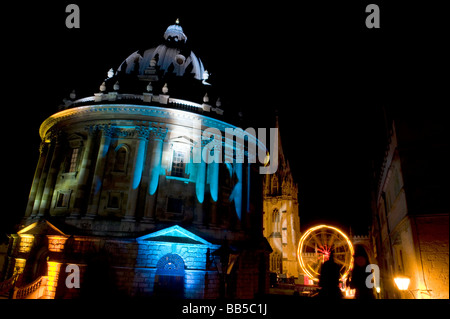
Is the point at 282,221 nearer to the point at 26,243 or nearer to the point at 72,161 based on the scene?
the point at 72,161

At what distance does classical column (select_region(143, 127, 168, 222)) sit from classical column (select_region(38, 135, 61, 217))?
9669mm

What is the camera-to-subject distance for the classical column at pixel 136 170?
2449 cm

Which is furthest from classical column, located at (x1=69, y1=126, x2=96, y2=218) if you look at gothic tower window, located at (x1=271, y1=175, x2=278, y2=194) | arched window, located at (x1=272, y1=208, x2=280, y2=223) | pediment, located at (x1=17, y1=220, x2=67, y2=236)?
gothic tower window, located at (x1=271, y1=175, x2=278, y2=194)

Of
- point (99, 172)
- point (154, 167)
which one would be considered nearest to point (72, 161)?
point (99, 172)

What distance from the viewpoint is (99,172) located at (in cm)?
2561

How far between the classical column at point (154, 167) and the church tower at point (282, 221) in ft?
104

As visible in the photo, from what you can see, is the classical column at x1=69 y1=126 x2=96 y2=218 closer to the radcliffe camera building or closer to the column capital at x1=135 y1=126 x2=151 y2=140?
the radcliffe camera building

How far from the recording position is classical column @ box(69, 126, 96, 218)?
24422mm

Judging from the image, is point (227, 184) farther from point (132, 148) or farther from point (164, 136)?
point (132, 148)

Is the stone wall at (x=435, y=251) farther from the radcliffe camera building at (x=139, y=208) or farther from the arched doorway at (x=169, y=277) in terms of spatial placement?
the arched doorway at (x=169, y=277)
